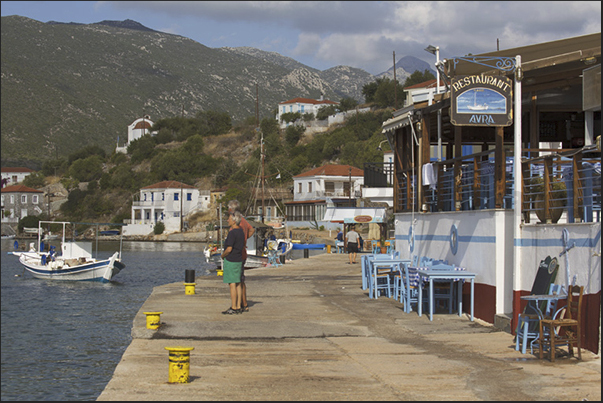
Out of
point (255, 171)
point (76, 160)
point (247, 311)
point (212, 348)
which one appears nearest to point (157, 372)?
point (212, 348)

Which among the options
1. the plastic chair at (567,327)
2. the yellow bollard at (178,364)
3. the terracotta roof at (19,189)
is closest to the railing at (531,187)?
the plastic chair at (567,327)

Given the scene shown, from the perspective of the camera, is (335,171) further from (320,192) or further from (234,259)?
(234,259)

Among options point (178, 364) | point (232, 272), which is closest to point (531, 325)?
point (178, 364)

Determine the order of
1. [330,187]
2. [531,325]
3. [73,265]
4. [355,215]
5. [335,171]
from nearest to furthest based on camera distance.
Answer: [531,325], [73,265], [355,215], [330,187], [335,171]

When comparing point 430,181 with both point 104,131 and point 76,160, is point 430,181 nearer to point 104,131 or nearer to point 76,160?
point 76,160

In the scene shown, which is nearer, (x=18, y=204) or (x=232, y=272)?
(x=232, y=272)

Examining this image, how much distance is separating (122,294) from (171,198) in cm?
6661

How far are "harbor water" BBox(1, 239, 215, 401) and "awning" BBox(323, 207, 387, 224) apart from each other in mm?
10105

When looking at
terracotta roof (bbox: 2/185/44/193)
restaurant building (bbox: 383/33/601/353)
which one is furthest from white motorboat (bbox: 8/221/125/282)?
terracotta roof (bbox: 2/185/44/193)

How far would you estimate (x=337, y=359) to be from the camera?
9133 millimetres

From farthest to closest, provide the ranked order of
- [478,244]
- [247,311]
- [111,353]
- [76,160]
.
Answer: [76,160] → [111,353] → [247,311] → [478,244]

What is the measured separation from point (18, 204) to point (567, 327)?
378ft

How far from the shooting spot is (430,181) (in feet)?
47.3

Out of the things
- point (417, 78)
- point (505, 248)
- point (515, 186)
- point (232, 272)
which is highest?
point (417, 78)
